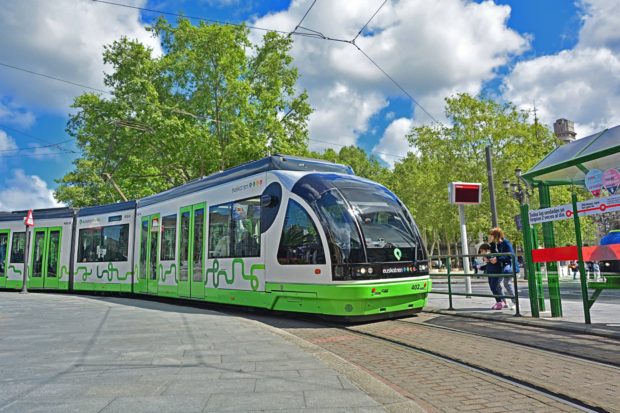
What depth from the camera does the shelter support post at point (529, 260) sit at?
334 inches

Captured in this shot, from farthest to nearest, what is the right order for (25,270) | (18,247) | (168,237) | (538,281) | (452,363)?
(18,247) → (25,270) → (168,237) → (538,281) → (452,363)

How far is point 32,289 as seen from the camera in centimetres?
1822

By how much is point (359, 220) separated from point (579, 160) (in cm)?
369

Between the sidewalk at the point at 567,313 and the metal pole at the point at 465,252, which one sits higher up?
the metal pole at the point at 465,252

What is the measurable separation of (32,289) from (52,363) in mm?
15247

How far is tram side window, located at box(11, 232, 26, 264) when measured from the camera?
18.2m

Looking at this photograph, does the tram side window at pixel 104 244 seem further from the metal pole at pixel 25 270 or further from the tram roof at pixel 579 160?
the tram roof at pixel 579 160

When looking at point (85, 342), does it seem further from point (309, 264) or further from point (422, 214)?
point (422, 214)

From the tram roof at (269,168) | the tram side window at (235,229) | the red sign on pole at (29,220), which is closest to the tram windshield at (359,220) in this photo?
the tram roof at (269,168)

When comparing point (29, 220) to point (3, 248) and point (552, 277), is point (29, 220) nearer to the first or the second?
point (3, 248)

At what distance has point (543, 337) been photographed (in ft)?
22.1

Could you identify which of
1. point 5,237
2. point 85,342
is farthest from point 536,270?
point 5,237

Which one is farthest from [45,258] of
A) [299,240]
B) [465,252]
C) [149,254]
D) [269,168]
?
[465,252]

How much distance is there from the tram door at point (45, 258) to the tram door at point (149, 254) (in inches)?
206
